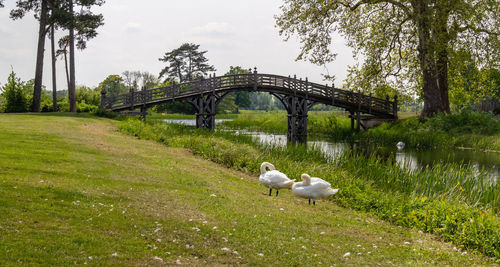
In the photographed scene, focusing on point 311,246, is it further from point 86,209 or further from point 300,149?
point 300,149

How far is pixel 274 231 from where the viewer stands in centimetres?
839

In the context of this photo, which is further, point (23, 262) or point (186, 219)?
point (186, 219)

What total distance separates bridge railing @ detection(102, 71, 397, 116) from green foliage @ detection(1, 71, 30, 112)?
8.12 metres

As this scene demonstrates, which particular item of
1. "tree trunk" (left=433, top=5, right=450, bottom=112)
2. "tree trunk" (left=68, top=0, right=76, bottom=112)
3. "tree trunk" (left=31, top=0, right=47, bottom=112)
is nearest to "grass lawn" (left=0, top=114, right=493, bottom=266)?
"tree trunk" (left=433, top=5, right=450, bottom=112)

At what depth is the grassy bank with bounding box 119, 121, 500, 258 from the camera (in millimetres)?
9266

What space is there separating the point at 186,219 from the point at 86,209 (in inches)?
75.6

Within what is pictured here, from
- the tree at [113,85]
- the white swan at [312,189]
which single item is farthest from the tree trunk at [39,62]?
the tree at [113,85]

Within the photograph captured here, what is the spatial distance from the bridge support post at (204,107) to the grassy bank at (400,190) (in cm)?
1060

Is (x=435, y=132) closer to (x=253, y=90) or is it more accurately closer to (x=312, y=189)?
(x=253, y=90)

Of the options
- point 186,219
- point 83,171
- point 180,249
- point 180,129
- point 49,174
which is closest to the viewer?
point 180,249

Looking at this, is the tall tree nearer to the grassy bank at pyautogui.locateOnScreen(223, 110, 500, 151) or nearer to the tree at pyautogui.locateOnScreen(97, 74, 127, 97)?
the grassy bank at pyautogui.locateOnScreen(223, 110, 500, 151)

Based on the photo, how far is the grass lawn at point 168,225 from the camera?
6.52 meters

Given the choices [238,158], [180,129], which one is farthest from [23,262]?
[180,129]

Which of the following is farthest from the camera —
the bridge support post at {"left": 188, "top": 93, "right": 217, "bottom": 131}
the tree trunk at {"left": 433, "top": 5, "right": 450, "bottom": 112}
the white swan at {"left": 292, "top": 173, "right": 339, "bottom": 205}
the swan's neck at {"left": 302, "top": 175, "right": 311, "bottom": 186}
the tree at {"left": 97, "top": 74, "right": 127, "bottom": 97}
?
the tree at {"left": 97, "top": 74, "right": 127, "bottom": 97}
